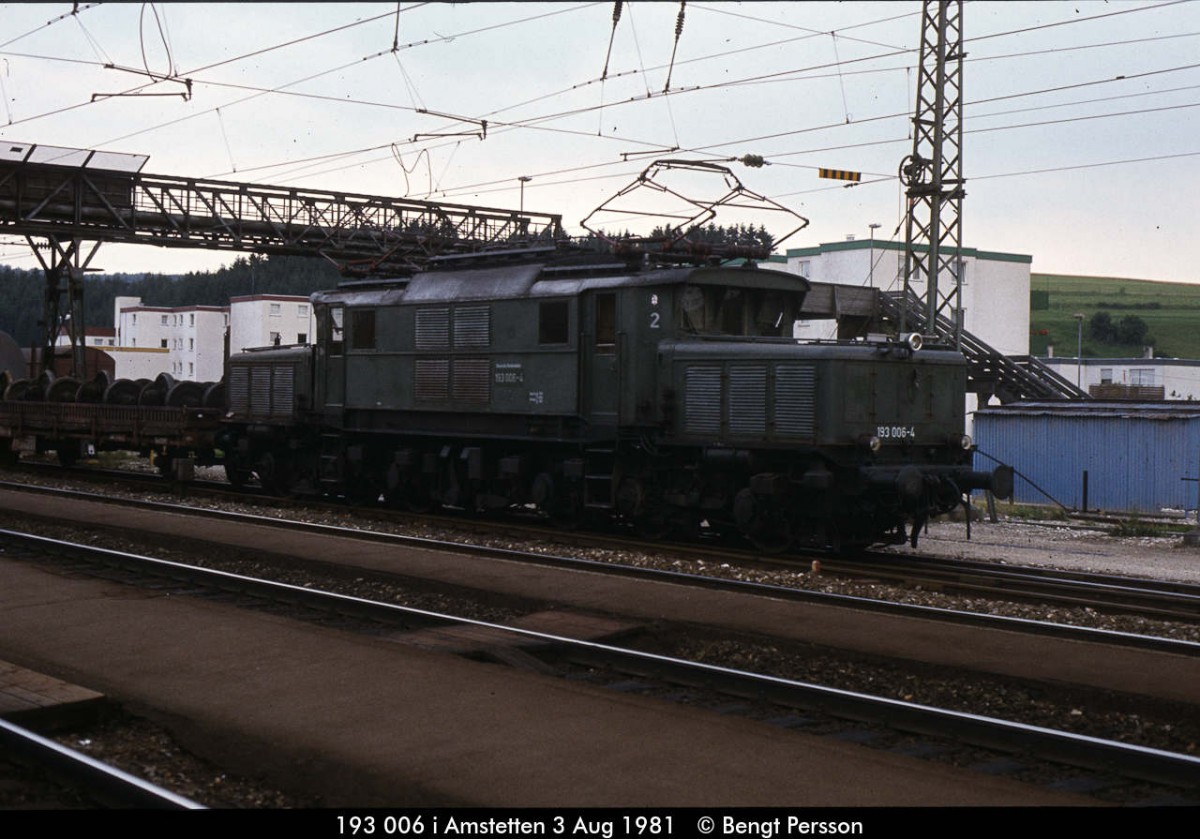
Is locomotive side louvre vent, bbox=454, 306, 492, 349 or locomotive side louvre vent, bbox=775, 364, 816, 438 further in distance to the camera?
locomotive side louvre vent, bbox=454, 306, 492, 349

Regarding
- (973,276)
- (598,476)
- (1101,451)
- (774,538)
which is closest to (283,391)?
(598,476)

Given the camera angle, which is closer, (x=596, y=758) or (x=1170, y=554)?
(x=596, y=758)

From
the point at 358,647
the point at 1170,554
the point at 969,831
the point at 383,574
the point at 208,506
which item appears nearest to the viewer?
the point at 969,831

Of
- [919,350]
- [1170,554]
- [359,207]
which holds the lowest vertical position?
[1170,554]

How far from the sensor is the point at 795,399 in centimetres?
1539

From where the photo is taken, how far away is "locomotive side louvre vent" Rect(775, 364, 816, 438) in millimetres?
15227

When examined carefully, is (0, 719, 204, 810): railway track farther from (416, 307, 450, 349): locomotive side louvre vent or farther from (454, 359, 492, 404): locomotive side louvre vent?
(416, 307, 450, 349): locomotive side louvre vent

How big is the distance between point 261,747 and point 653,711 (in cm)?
250

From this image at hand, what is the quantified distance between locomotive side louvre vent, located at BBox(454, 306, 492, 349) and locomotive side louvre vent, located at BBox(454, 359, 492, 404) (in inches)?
10.5

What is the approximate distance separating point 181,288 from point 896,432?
150 meters

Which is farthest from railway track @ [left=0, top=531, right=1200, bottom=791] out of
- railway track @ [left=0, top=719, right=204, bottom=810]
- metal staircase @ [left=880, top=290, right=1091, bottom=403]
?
metal staircase @ [left=880, top=290, right=1091, bottom=403]

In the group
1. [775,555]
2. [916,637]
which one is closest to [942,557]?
[775,555]

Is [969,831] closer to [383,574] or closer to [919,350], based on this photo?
[383,574]

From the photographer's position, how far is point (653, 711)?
26.7 feet
